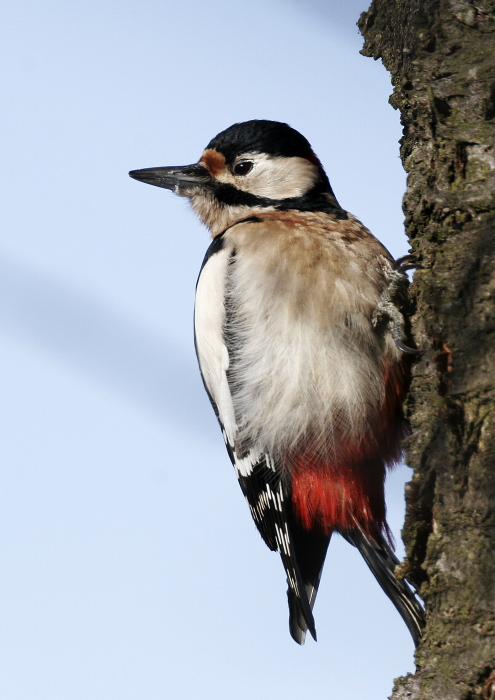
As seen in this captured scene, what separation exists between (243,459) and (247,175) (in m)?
1.26

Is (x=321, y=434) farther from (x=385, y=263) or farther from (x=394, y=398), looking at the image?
(x=385, y=263)

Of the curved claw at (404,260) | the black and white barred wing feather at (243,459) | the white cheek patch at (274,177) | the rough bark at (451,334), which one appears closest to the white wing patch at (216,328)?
the black and white barred wing feather at (243,459)

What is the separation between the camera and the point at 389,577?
2.64 meters

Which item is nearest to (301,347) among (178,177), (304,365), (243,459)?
(304,365)

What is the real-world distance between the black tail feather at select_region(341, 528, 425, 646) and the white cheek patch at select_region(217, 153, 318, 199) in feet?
4.79

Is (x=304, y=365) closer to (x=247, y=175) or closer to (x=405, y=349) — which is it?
(x=405, y=349)

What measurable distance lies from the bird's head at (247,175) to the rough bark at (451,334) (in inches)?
37.1

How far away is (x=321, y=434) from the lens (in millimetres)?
2582

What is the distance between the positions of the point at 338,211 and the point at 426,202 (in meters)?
0.91

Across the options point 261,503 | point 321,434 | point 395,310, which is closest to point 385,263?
point 395,310

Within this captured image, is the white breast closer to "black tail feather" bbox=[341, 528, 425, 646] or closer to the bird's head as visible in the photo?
"black tail feather" bbox=[341, 528, 425, 646]

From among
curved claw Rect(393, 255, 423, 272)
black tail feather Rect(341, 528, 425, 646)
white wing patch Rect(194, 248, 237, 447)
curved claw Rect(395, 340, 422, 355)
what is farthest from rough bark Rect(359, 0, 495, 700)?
white wing patch Rect(194, 248, 237, 447)

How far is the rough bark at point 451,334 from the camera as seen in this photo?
1710 mm

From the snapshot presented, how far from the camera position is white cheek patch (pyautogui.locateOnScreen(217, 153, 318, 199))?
321cm
